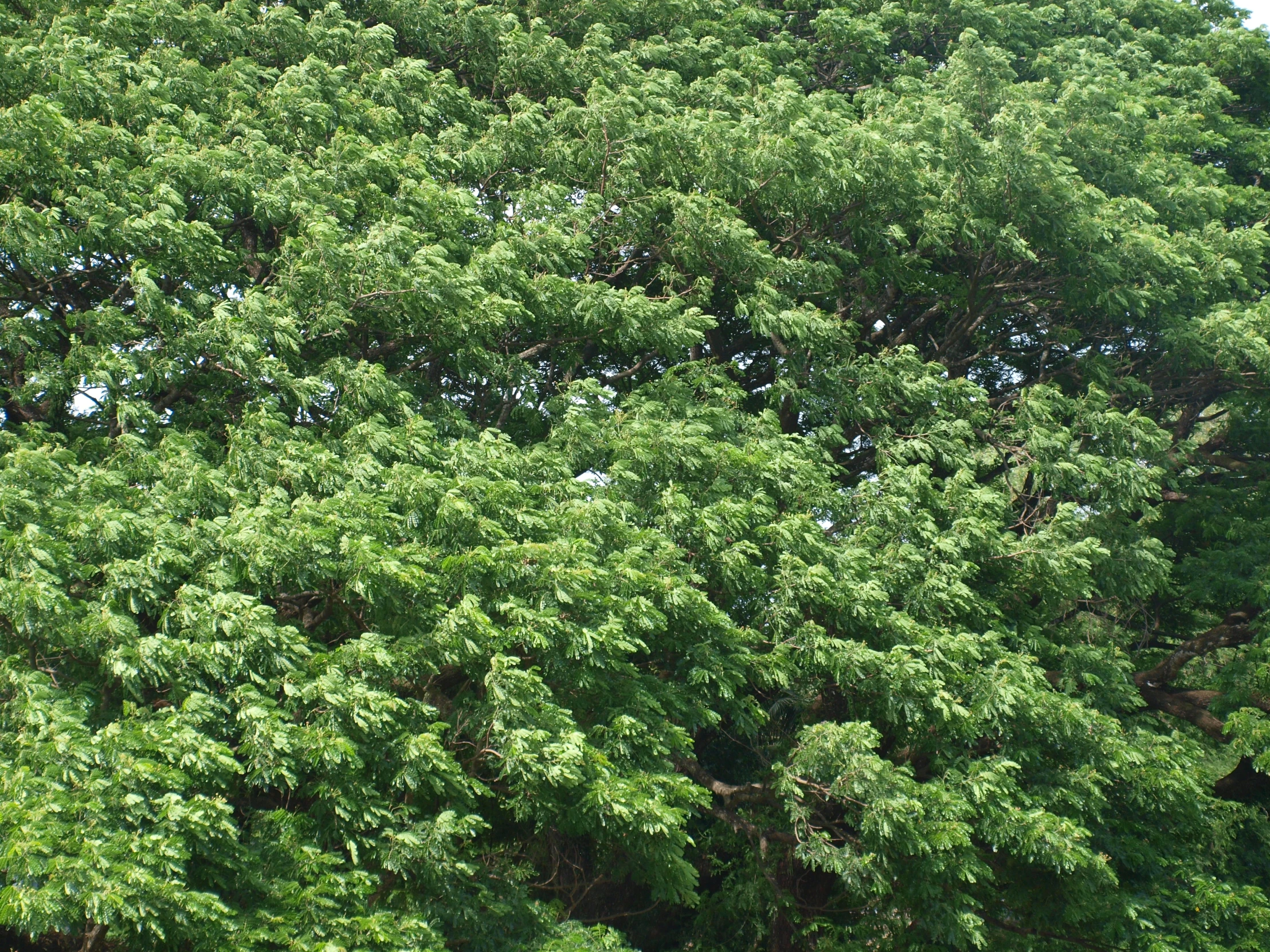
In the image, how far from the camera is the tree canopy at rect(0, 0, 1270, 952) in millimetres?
5980

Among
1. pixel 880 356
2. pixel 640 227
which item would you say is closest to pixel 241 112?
pixel 640 227

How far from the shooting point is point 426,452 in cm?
757

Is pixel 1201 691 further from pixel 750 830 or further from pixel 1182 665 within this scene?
pixel 750 830

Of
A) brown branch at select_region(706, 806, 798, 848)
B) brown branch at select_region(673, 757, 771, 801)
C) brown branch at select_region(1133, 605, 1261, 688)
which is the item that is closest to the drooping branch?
brown branch at select_region(1133, 605, 1261, 688)

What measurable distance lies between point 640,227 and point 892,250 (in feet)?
8.06

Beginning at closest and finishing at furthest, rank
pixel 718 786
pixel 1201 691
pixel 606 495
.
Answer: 1. pixel 606 495
2. pixel 718 786
3. pixel 1201 691

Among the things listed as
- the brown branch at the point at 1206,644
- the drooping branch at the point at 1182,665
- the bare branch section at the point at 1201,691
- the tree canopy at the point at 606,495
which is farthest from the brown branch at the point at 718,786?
the brown branch at the point at 1206,644

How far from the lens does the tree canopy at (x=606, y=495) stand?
19.6ft

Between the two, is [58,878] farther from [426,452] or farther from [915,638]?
[915,638]

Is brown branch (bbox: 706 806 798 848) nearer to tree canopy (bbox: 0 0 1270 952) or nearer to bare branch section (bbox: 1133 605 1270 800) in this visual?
tree canopy (bbox: 0 0 1270 952)

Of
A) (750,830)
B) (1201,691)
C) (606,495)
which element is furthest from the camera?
(1201,691)

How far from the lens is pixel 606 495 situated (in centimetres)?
781

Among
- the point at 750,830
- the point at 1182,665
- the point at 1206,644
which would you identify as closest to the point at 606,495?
the point at 750,830

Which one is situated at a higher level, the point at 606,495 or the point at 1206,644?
the point at 1206,644
